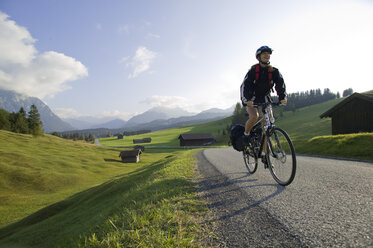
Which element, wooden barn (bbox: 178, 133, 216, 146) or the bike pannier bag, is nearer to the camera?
the bike pannier bag

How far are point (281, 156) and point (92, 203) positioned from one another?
700 inches

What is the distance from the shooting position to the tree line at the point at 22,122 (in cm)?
8738

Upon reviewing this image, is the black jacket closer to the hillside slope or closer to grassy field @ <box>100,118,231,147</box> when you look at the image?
the hillside slope

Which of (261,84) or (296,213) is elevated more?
(261,84)

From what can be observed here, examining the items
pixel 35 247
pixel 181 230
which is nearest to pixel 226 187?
pixel 181 230

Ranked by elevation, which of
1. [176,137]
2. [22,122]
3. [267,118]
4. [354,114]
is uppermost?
[22,122]

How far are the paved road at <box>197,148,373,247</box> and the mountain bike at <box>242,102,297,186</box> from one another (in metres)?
0.34

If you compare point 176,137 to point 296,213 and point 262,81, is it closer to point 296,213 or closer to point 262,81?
point 262,81

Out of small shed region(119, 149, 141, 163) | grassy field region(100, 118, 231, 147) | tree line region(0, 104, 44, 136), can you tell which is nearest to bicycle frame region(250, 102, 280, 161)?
small shed region(119, 149, 141, 163)

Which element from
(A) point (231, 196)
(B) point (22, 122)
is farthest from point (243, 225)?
(B) point (22, 122)

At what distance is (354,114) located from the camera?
22094 mm

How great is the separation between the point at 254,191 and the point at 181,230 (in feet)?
7.78

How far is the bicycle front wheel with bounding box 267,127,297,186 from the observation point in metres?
4.34

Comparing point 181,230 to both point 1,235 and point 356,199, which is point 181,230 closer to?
point 356,199
